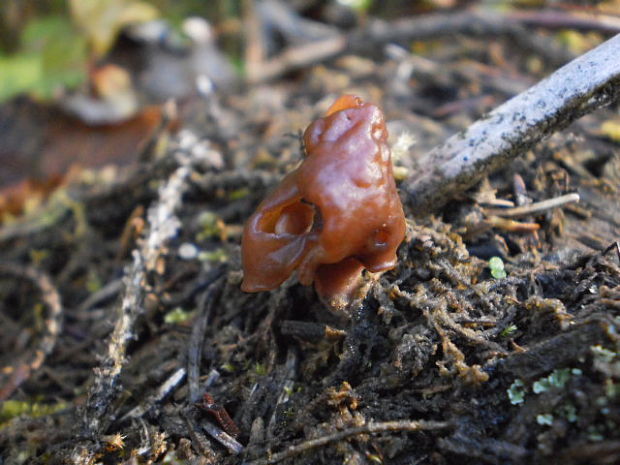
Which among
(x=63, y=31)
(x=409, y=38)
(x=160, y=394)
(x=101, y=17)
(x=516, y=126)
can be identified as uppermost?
(x=101, y=17)

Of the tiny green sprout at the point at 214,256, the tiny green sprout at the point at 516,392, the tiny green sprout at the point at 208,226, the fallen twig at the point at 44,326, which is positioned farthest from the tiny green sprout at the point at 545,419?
the fallen twig at the point at 44,326

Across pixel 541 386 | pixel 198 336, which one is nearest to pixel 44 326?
pixel 198 336

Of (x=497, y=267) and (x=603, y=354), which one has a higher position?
(x=603, y=354)

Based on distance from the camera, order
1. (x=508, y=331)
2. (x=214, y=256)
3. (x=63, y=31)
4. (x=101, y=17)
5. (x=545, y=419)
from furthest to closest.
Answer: (x=63, y=31)
(x=101, y=17)
(x=214, y=256)
(x=508, y=331)
(x=545, y=419)

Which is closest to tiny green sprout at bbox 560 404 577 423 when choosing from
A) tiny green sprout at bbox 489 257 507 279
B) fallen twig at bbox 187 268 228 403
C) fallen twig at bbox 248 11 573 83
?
tiny green sprout at bbox 489 257 507 279

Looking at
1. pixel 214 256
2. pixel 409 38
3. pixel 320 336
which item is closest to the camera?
pixel 320 336

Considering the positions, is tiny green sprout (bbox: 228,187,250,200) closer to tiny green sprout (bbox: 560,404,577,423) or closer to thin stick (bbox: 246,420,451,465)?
thin stick (bbox: 246,420,451,465)

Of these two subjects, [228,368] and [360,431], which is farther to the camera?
[228,368]

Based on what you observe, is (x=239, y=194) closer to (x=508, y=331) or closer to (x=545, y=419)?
(x=508, y=331)
